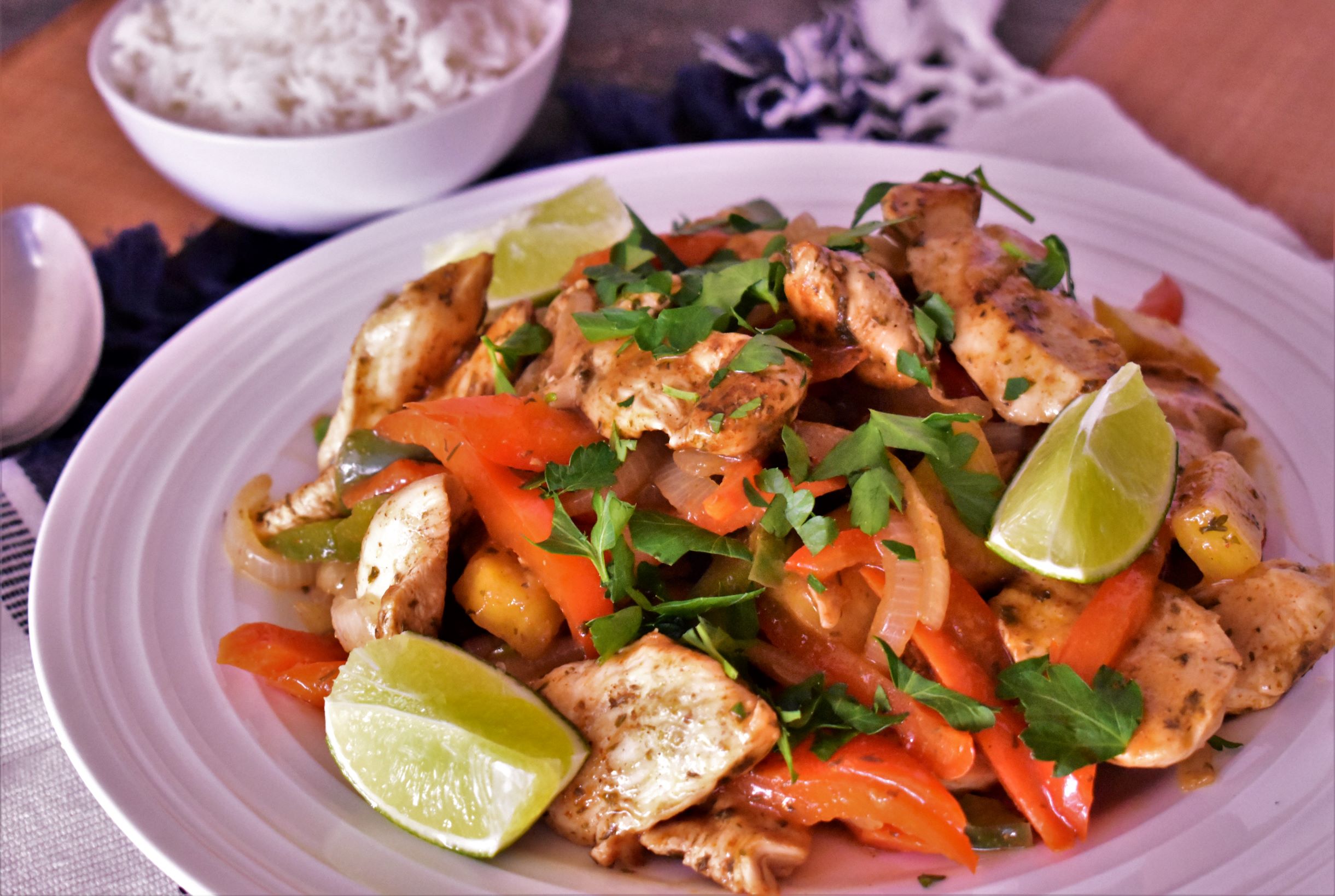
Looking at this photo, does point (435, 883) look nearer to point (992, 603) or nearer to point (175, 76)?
point (992, 603)

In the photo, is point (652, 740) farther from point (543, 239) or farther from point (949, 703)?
point (543, 239)

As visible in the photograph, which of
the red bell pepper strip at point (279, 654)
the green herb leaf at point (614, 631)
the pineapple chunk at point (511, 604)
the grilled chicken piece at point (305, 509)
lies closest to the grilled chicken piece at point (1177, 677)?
the green herb leaf at point (614, 631)

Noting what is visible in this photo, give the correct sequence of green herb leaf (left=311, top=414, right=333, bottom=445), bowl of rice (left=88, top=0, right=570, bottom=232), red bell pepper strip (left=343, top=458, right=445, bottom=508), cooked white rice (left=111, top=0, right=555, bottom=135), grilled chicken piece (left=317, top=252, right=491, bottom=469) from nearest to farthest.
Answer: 1. red bell pepper strip (left=343, top=458, right=445, bottom=508)
2. grilled chicken piece (left=317, top=252, right=491, bottom=469)
3. green herb leaf (left=311, top=414, right=333, bottom=445)
4. bowl of rice (left=88, top=0, right=570, bottom=232)
5. cooked white rice (left=111, top=0, right=555, bottom=135)

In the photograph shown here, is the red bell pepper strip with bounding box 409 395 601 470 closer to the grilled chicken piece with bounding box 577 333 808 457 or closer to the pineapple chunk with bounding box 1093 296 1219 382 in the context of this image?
the grilled chicken piece with bounding box 577 333 808 457

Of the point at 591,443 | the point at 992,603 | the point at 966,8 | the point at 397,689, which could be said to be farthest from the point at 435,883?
the point at 966,8

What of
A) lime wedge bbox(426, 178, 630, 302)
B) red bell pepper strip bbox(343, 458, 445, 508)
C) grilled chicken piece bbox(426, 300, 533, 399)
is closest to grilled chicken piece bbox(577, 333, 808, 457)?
grilled chicken piece bbox(426, 300, 533, 399)
